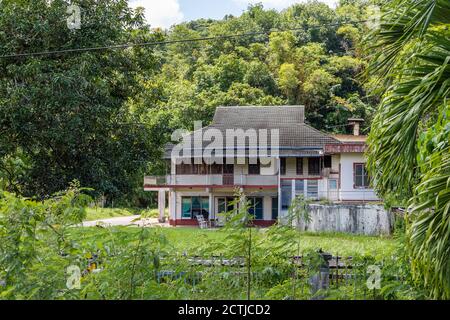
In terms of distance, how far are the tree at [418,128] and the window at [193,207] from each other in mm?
24925

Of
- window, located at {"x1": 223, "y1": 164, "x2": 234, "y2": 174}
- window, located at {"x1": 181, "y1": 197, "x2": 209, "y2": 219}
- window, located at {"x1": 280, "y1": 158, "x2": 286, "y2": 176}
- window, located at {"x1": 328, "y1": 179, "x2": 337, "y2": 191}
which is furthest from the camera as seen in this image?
window, located at {"x1": 223, "y1": 164, "x2": 234, "y2": 174}

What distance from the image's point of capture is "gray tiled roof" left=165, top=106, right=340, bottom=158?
28422mm

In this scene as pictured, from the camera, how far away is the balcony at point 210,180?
92.0 ft

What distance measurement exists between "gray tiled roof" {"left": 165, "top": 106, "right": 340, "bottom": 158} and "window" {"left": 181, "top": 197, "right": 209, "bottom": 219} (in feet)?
7.96

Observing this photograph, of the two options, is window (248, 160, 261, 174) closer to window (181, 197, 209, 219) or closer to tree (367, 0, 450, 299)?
window (181, 197, 209, 219)

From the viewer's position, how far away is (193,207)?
1147 inches

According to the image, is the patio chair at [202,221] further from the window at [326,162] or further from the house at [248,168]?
the window at [326,162]

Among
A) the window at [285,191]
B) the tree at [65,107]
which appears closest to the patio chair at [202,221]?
the window at [285,191]

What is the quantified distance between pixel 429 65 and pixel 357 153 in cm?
2152

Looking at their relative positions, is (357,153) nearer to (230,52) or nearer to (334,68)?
(334,68)

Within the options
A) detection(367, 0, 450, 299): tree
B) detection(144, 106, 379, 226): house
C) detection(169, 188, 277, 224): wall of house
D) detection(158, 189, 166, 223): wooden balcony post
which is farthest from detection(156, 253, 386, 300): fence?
detection(158, 189, 166, 223): wooden balcony post

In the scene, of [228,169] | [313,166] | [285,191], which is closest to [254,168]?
[228,169]

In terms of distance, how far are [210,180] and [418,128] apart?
24784 millimetres

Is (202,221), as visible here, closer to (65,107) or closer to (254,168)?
(254,168)
